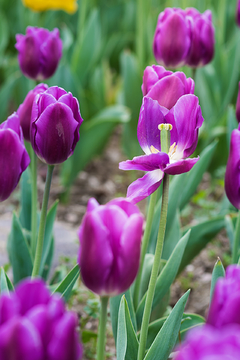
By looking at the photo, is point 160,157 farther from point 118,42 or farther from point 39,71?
point 118,42

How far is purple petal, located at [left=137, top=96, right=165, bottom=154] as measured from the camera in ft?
2.40

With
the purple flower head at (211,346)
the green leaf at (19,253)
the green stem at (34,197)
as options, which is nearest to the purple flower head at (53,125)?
the green stem at (34,197)

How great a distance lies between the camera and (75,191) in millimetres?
2492

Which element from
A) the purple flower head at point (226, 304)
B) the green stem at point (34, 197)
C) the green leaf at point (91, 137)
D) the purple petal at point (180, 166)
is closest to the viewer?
the purple flower head at point (226, 304)

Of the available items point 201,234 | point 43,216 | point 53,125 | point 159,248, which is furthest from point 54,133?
point 201,234

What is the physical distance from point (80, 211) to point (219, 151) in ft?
2.56

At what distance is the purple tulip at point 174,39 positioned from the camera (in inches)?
50.8

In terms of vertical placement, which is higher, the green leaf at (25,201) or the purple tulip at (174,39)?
the purple tulip at (174,39)

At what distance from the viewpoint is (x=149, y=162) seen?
685 mm

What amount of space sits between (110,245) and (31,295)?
0.39ft

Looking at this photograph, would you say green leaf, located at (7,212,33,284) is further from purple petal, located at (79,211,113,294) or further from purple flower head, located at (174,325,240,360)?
purple flower head, located at (174,325,240,360)

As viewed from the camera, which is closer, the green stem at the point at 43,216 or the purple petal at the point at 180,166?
the purple petal at the point at 180,166

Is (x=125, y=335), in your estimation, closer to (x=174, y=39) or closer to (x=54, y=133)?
(x=54, y=133)

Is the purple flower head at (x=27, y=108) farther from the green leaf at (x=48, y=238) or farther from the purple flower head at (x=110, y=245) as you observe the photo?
the purple flower head at (x=110, y=245)
